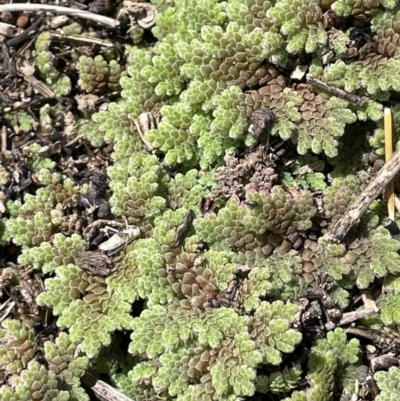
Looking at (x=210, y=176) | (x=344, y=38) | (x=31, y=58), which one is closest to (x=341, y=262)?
(x=210, y=176)

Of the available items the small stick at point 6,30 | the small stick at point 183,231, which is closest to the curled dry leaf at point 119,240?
the small stick at point 183,231

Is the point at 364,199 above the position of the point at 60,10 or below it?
below

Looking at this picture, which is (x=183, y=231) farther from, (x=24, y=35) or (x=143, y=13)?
(x=24, y=35)

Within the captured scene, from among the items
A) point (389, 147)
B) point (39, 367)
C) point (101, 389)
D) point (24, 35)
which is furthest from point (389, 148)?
point (24, 35)

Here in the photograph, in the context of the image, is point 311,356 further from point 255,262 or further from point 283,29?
point 283,29

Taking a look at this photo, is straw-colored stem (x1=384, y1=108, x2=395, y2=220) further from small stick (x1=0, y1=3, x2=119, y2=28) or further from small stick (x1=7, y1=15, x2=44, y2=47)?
small stick (x1=7, y1=15, x2=44, y2=47)
